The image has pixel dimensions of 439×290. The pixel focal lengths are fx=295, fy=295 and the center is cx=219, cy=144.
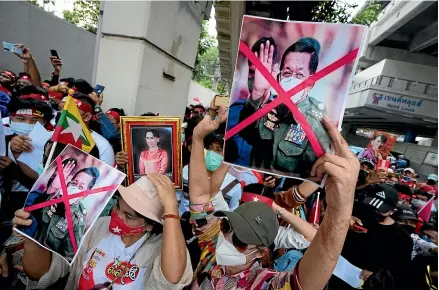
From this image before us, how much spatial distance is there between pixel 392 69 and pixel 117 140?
55.7 feet

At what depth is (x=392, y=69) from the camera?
1588 cm

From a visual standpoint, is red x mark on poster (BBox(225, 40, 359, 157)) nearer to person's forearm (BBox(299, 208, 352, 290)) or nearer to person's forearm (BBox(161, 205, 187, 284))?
person's forearm (BBox(299, 208, 352, 290))

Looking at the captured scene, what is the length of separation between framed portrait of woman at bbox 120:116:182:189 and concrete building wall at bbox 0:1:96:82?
5.71 m

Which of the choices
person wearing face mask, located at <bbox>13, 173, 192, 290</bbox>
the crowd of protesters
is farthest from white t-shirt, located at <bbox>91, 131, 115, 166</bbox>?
person wearing face mask, located at <bbox>13, 173, 192, 290</bbox>

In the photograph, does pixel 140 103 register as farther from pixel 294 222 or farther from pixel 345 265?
pixel 345 265

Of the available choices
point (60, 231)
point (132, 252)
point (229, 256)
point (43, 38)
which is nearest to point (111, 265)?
point (132, 252)

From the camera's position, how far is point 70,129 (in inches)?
61.9

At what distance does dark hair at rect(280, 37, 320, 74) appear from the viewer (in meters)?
1.11

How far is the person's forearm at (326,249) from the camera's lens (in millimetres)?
978

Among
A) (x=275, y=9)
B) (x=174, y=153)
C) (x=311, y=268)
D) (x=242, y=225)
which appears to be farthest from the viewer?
(x=275, y=9)

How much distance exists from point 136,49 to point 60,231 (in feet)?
8.17

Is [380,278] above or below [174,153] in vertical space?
below

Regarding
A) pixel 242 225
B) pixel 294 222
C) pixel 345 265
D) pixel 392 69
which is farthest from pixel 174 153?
pixel 392 69

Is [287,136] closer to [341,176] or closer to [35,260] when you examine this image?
[341,176]
